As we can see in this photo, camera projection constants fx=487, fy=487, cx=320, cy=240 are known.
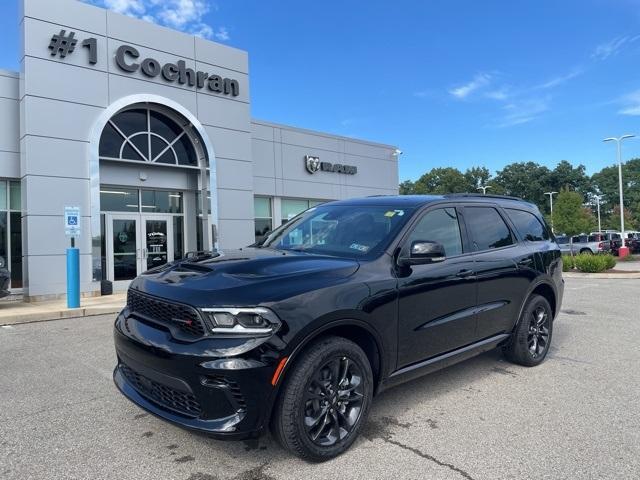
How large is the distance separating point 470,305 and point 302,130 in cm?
1618

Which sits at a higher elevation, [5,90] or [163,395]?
[5,90]

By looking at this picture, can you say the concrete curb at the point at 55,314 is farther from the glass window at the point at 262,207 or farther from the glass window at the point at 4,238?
the glass window at the point at 262,207

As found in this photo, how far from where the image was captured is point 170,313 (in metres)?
3.11

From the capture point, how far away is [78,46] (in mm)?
12891

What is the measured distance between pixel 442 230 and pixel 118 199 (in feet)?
40.7

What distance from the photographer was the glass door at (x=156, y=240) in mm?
14922

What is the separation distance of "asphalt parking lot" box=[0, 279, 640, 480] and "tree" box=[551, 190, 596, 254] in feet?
89.9

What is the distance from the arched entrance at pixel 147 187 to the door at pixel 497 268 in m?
11.3

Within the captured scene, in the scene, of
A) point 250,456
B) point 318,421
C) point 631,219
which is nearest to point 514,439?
point 318,421

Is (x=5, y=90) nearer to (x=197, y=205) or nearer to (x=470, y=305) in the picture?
(x=197, y=205)

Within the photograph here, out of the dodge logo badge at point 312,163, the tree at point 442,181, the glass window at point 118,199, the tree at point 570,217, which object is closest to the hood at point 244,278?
the glass window at point 118,199

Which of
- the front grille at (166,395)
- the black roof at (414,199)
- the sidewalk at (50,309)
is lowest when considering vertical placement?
the sidewalk at (50,309)

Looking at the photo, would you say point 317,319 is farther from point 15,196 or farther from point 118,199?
point 15,196

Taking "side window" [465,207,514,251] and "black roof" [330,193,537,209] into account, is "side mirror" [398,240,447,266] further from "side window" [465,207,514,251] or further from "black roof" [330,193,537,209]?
"side window" [465,207,514,251]
